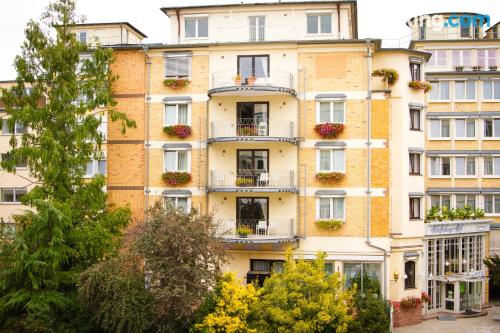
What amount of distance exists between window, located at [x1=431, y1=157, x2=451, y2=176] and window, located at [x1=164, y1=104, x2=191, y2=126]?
81.0ft

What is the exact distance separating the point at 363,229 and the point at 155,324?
12353 millimetres

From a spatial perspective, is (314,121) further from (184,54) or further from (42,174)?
(42,174)

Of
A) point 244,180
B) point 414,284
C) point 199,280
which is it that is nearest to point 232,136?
point 244,180

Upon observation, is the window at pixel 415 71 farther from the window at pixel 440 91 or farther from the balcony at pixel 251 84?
the window at pixel 440 91

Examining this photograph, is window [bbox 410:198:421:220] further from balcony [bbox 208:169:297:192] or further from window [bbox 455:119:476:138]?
window [bbox 455:119:476:138]

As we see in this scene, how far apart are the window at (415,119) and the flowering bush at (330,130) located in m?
4.91

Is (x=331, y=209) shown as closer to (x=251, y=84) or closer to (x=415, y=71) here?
(x=251, y=84)

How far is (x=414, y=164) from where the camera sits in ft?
117

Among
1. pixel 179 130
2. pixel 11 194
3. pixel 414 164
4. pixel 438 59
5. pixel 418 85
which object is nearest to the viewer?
pixel 179 130

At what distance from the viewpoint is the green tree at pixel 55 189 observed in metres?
28.0

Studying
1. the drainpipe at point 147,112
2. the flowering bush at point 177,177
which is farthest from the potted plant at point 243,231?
the drainpipe at point 147,112

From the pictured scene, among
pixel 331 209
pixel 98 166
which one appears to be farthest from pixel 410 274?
pixel 98 166

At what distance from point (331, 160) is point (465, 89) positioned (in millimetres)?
22336

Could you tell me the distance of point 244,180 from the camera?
33250 millimetres
